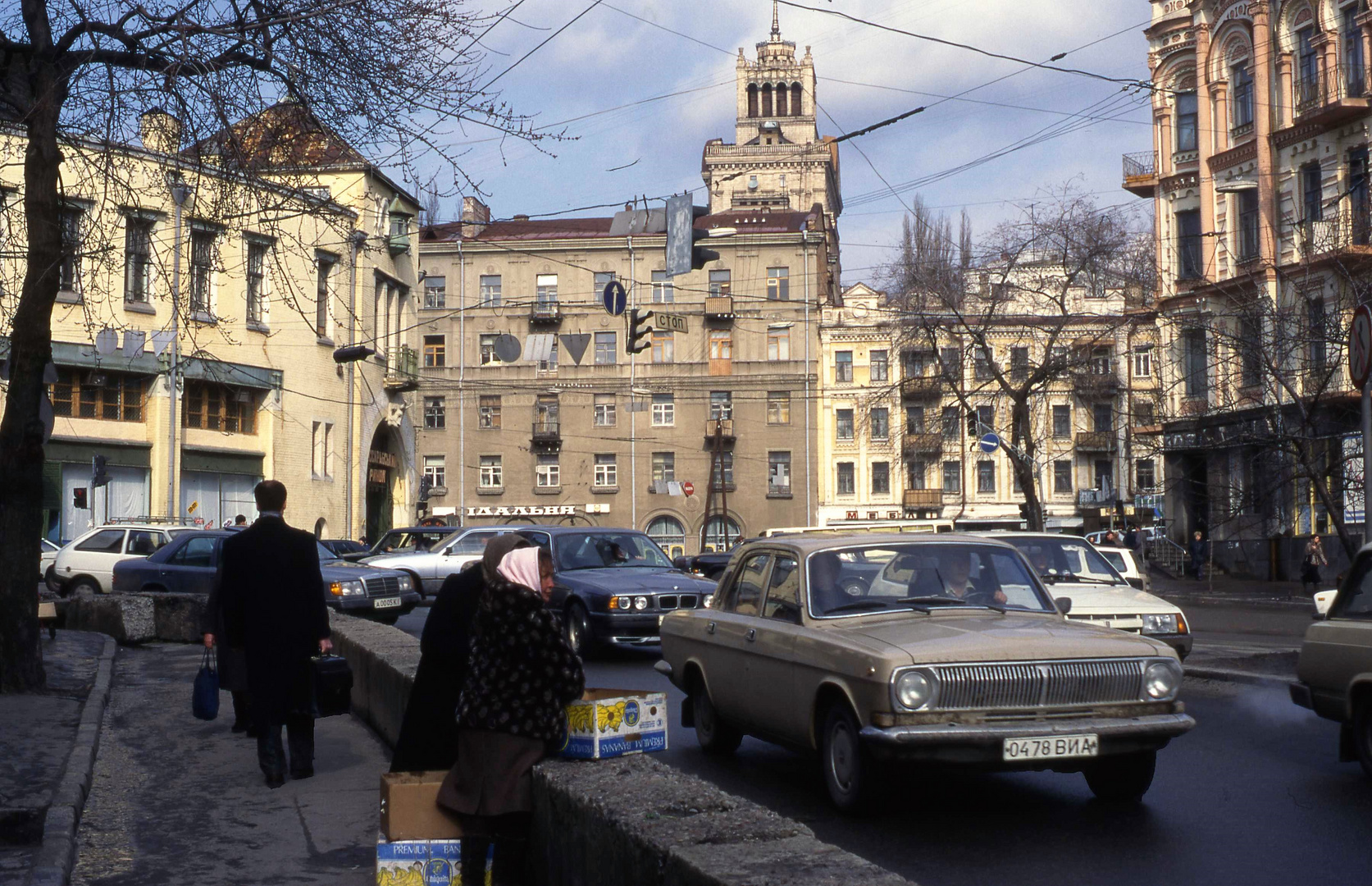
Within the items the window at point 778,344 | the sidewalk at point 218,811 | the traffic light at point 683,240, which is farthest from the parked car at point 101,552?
the window at point 778,344

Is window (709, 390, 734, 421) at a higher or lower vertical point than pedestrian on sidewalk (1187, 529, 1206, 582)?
higher

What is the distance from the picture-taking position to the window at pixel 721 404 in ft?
235

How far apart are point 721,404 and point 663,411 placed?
9.57ft

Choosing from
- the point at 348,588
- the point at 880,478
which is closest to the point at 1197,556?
the point at 880,478

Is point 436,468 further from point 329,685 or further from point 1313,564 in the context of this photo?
point 329,685

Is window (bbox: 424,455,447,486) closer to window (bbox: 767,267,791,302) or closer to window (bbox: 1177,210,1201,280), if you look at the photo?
window (bbox: 767,267,791,302)

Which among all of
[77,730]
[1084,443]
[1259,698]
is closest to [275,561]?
[77,730]

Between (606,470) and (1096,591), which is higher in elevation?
(606,470)

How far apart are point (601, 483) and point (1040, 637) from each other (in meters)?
65.4

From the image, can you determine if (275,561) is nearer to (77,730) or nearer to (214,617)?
(214,617)

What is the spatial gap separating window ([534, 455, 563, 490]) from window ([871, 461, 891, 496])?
1559 centimetres

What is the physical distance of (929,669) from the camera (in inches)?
289

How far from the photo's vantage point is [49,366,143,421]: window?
39750 mm

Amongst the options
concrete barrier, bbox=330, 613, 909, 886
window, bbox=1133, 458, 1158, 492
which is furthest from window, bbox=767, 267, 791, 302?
concrete barrier, bbox=330, 613, 909, 886
